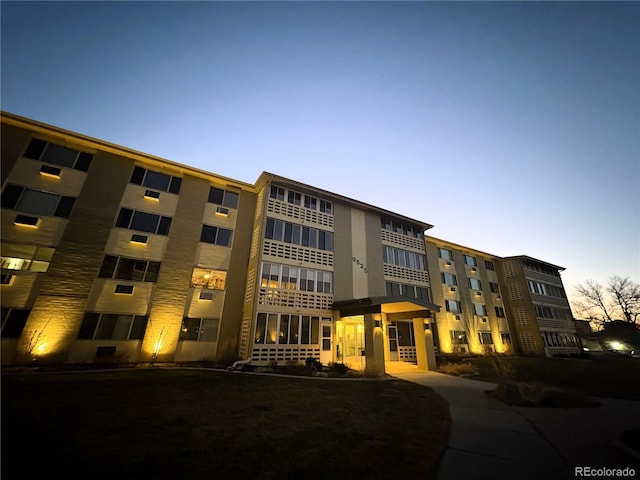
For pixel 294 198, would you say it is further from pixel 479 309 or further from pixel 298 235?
pixel 479 309

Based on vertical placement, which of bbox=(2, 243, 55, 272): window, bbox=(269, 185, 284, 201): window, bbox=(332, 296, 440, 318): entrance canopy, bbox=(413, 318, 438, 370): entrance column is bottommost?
bbox=(413, 318, 438, 370): entrance column

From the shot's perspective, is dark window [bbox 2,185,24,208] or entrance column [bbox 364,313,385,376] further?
entrance column [bbox 364,313,385,376]

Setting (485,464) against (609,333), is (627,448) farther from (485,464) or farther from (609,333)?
(609,333)

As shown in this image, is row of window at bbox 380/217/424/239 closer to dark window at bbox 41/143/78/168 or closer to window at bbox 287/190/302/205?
window at bbox 287/190/302/205

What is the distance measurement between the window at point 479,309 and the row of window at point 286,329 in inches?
895

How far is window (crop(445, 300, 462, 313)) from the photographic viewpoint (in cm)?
2862

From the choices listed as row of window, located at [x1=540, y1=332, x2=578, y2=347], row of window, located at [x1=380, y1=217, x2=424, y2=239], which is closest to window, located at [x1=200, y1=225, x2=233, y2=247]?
row of window, located at [x1=380, y1=217, x2=424, y2=239]

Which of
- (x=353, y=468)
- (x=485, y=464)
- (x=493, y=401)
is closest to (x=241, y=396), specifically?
(x=353, y=468)

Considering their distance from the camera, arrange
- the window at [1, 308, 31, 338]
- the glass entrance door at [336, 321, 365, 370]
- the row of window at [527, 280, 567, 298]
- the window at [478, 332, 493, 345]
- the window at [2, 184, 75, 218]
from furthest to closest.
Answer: the row of window at [527, 280, 567, 298], the window at [478, 332, 493, 345], the glass entrance door at [336, 321, 365, 370], the window at [2, 184, 75, 218], the window at [1, 308, 31, 338]

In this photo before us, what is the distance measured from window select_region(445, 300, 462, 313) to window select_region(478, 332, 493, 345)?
12.4 ft

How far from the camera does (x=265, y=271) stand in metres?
17.9

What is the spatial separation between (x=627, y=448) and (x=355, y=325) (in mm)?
17472

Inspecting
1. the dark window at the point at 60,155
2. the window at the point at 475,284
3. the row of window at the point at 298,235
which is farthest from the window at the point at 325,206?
the window at the point at 475,284

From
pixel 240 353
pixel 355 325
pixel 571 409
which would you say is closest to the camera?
pixel 571 409
